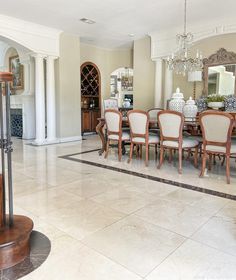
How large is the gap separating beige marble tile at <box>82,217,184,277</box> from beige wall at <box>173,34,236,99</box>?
15.8 ft

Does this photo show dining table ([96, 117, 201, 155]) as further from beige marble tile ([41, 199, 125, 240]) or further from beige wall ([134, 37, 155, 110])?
beige marble tile ([41, 199, 125, 240])

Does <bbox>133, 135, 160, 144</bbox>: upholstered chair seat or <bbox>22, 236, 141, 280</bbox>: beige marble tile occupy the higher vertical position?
<bbox>133, 135, 160, 144</bbox>: upholstered chair seat

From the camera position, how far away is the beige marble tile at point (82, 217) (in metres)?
2.16

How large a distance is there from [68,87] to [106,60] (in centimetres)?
263

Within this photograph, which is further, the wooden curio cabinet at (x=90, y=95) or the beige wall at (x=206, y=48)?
the wooden curio cabinet at (x=90, y=95)

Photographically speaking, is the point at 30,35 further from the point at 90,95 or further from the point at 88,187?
the point at 88,187

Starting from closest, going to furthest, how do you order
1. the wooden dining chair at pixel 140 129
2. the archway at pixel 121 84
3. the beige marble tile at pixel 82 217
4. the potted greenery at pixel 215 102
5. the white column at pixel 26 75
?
the beige marble tile at pixel 82 217
the wooden dining chair at pixel 140 129
the potted greenery at pixel 215 102
the white column at pixel 26 75
the archway at pixel 121 84

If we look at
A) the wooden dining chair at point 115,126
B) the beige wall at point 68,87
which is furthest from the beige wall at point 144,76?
the wooden dining chair at point 115,126

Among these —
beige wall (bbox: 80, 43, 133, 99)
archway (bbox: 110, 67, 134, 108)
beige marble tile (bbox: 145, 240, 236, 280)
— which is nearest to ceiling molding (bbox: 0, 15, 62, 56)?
beige wall (bbox: 80, 43, 133, 99)

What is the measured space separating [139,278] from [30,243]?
2.85ft

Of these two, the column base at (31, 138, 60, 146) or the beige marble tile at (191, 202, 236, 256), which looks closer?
the beige marble tile at (191, 202, 236, 256)

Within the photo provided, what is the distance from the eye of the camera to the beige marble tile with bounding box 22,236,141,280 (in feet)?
5.15

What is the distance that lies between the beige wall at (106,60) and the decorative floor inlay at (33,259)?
24.1ft

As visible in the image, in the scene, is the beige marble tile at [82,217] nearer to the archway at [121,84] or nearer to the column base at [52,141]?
the column base at [52,141]
